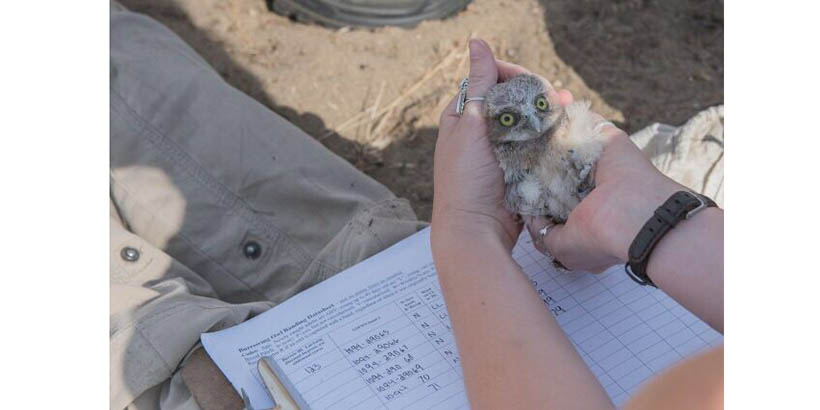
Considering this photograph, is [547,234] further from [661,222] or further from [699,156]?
[699,156]

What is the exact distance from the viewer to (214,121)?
267 cm

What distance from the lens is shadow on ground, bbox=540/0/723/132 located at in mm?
3785

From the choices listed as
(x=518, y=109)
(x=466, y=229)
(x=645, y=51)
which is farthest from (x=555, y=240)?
(x=645, y=51)

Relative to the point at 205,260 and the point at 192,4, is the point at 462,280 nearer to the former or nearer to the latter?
the point at 205,260

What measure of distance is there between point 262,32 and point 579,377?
2987 millimetres

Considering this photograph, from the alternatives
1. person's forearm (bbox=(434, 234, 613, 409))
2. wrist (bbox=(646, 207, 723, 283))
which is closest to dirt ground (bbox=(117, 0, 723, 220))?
person's forearm (bbox=(434, 234, 613, 409))

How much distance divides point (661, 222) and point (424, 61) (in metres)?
2.53

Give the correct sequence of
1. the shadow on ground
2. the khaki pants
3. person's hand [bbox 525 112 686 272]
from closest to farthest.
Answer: person's hand [bbox 525 112 686 272] < the khaki pants < the shadow on ground

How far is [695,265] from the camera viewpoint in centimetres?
151

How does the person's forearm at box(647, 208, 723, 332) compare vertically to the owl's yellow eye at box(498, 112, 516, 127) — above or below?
below

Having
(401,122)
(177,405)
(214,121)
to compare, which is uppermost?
(214,121)

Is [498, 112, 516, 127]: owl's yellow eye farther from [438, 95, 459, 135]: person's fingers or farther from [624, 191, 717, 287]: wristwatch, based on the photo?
[624, 191, 717, 287]: wristwatch

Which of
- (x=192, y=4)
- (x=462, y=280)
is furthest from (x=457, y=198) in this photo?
(x=192, y=4)

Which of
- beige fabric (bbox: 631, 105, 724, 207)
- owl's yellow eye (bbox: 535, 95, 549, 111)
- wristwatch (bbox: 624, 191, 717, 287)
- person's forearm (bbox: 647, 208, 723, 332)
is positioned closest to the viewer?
person's forearm (bbox: 647, 208, 723, 332)
